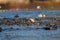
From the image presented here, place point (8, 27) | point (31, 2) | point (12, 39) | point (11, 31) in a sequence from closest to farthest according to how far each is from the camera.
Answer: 1. point (12, 39)
2. point (11, 31)
3. point (8, 27)
4. point (31, 2)

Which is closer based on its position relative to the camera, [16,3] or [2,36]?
[2,36]

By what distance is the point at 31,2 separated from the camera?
23.3 metres

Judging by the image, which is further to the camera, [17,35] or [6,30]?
[6,30]

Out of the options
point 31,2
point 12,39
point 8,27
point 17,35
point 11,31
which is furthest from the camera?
point 31,2

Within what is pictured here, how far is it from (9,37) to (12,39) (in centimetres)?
29

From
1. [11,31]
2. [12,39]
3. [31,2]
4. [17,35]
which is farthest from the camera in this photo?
[31,2]

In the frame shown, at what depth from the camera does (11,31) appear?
9.37 metres

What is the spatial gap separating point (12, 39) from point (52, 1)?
16334 millimetres

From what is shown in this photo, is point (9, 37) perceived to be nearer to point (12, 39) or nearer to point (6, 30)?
point (12, 39)

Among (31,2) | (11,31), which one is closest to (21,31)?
(11,31)

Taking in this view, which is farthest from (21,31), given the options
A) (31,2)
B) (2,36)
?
(31,2)

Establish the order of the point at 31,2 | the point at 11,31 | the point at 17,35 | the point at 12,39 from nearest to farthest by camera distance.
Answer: the point at 12,39 → the point at 17,35 → the point at 11,31 → the point at 31,2

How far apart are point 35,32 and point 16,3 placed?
15027 millimetres

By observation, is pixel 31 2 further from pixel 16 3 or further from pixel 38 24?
pixel 38 24
